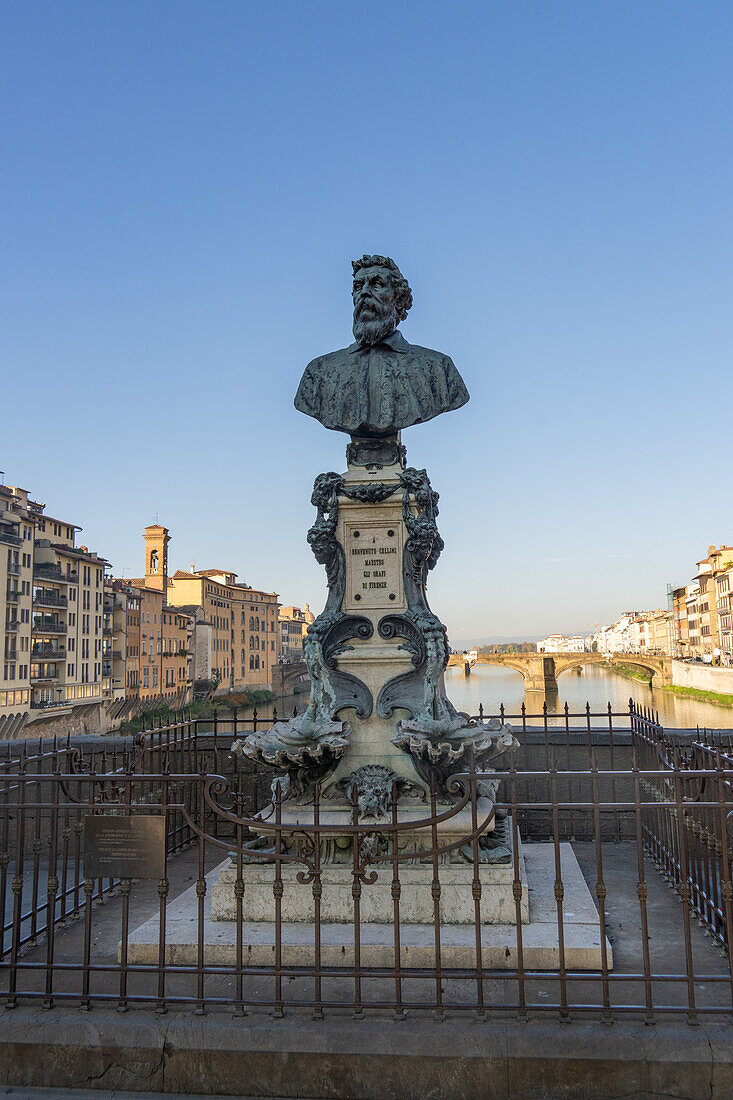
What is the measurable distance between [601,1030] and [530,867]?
2838 mm

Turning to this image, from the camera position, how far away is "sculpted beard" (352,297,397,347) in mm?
7992

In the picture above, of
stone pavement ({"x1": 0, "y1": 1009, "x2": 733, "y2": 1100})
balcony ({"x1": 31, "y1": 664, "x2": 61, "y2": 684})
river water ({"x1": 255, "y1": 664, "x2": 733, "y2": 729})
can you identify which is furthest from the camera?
balcony ({"x1": 31, "y1": 664, "x2": 61, "y2": 684})

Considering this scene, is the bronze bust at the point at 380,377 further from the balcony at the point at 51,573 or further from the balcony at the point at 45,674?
the balcony at the point at 51,573

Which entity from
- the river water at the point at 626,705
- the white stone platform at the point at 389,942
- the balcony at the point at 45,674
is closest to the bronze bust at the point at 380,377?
the white stone platform at the point at 389,942

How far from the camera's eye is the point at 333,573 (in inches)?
296

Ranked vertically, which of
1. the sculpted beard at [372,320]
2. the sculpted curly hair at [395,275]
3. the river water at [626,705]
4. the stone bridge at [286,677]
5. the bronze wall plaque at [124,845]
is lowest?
the river water at [626,705]

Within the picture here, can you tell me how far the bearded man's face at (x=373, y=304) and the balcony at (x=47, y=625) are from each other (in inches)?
1923

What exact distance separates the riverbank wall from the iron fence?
51781mm

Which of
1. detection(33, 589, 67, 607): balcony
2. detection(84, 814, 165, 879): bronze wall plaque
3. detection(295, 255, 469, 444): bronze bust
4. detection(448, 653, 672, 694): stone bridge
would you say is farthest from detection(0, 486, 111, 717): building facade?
detection(84, 814, 165, 879): bronze wall plaque

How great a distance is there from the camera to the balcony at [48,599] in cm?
5163

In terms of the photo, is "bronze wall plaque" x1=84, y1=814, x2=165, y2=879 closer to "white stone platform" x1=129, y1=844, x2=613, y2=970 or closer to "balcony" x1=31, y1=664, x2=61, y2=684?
"white stone platform" x1=129, y1=844, x2=613, y2=970

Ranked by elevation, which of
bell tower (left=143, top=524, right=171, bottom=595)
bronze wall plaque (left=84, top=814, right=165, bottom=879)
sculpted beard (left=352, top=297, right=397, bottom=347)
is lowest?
bronze wall plaque (left=84, top=814, right=165, bottom=879)

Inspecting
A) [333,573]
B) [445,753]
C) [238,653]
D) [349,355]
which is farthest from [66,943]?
[238,653]

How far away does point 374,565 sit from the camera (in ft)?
24.3
